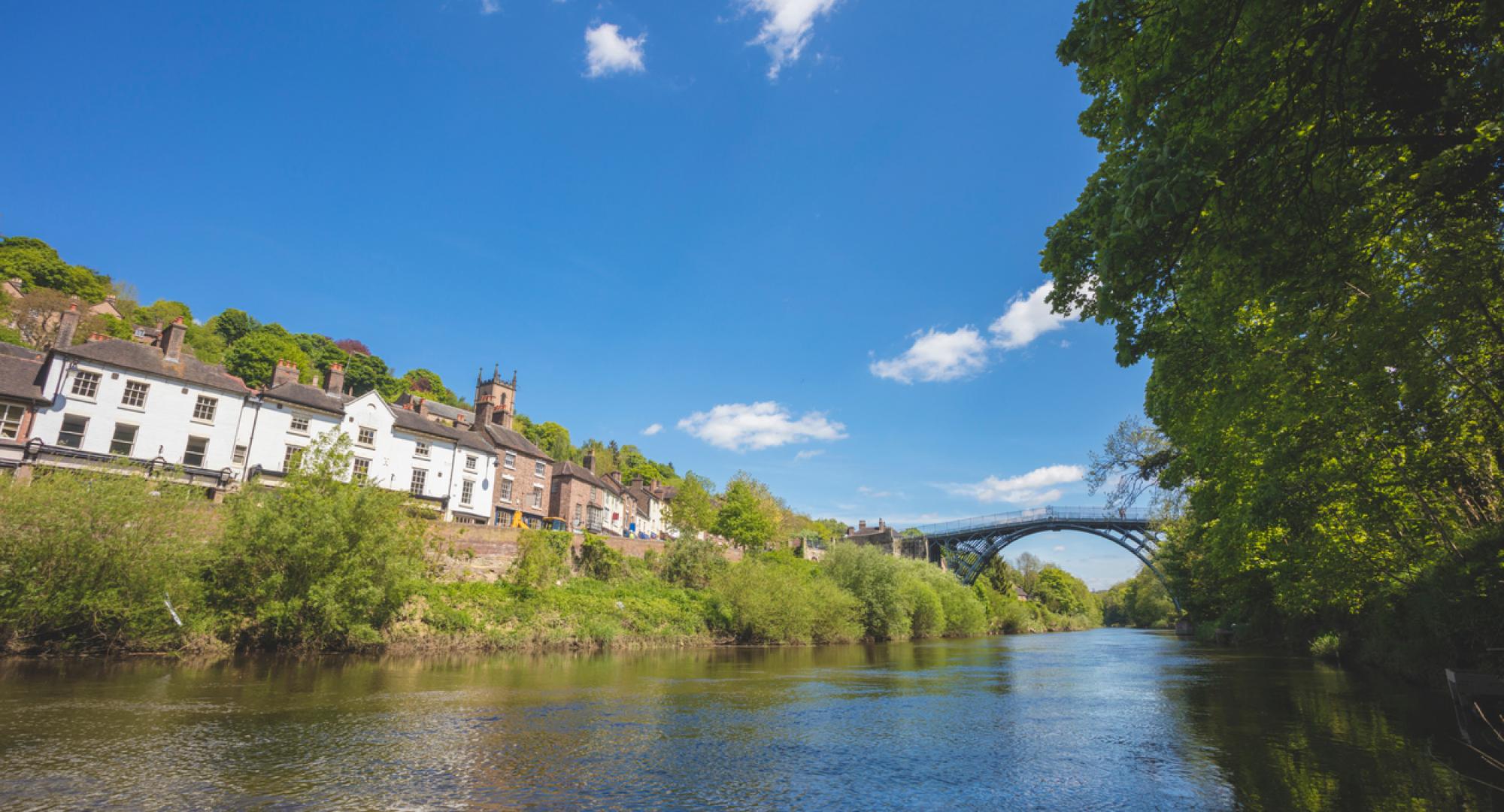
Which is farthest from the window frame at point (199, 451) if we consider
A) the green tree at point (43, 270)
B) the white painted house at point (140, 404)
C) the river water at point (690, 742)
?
the green tree at point (43, 270)

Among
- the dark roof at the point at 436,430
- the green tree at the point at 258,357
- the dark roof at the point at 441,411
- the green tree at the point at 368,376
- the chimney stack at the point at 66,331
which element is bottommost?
the dark roof at the point at 436,430

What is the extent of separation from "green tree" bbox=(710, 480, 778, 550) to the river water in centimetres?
3796

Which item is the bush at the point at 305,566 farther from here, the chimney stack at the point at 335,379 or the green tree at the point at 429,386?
the green tree at the point at 429,386

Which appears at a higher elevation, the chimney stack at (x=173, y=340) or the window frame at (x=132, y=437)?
the chimney stack at (x=173, y=340)

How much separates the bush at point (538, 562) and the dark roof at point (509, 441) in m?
14.6

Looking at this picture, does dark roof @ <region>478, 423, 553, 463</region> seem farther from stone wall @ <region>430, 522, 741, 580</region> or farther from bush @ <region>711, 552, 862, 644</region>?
bush @ <region>711, 552, 862, 644</region>

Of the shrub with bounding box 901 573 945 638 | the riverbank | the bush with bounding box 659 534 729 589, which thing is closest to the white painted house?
the riverbank

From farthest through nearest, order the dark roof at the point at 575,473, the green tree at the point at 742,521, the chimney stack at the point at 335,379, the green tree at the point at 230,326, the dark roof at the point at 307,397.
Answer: the green tree at the point at 230,326
the green tree at the point at 742,521
the dark roof at the point at 575,473
the chimney stack at the point at 335,379
the dark roof at the point at 307,397

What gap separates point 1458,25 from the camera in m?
6.40

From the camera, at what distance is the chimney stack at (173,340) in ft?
118

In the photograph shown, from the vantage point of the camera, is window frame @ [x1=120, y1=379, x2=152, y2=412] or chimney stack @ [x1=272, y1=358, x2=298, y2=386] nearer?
window frame @ [x1=120, y1=379, x2=152, y2=412]

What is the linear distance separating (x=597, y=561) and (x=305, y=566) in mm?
18924

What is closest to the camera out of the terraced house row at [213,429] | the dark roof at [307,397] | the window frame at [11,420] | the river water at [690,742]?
the river water at [690,742]

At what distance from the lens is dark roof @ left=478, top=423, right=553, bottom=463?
167ft
